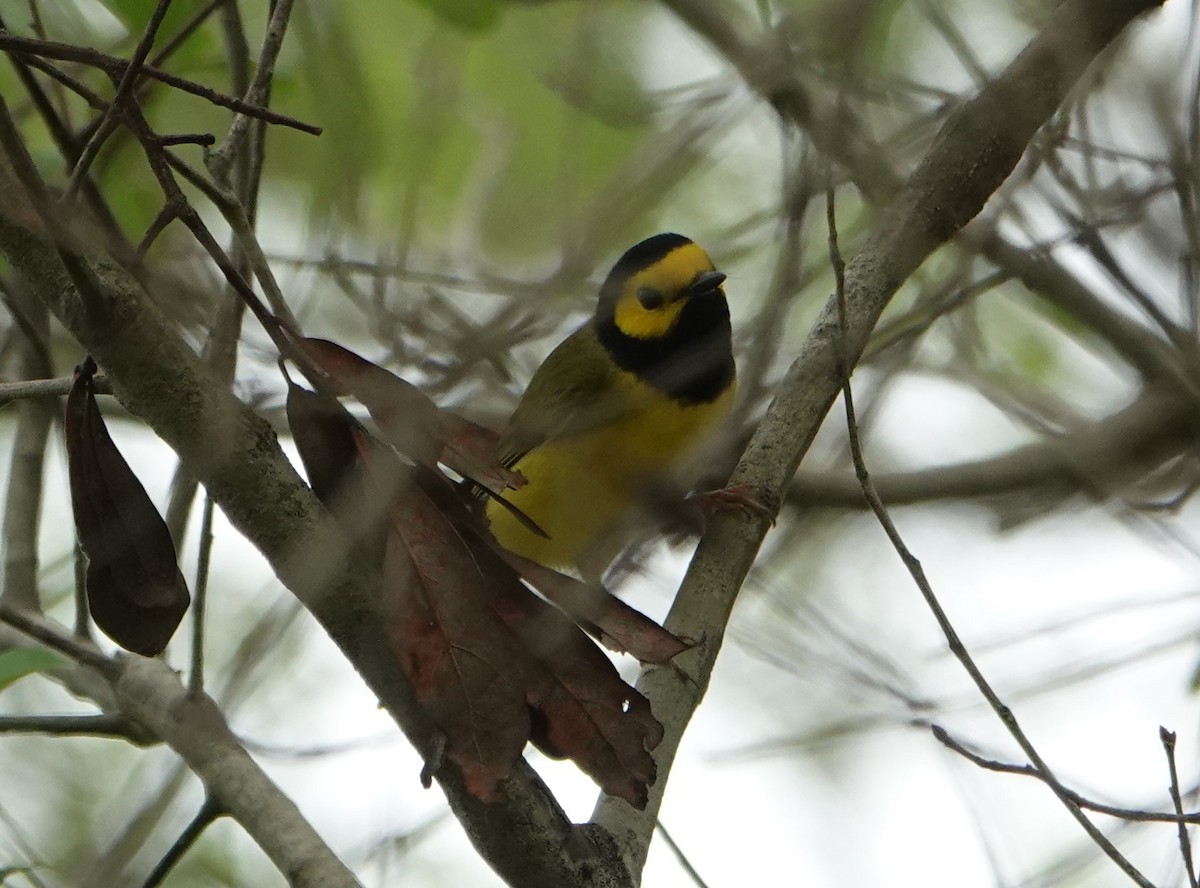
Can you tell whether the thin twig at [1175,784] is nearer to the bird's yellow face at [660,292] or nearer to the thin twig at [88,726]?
the thin twig at [88,726]

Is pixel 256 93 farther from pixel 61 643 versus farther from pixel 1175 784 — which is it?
pixel 1175 784

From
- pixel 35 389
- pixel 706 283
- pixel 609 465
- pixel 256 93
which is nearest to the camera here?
pixel 35 389

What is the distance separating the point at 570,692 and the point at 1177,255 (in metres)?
1.98

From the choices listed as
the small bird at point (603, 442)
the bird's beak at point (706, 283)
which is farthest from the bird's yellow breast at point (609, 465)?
the bird's beak at point (706, 283)

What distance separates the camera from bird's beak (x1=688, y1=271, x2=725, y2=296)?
358 centimetres

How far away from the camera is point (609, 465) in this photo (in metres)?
3.37

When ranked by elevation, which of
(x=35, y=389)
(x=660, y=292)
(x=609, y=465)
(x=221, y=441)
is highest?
(x=660, y=292)

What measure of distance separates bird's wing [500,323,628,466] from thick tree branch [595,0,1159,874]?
35.0 inches

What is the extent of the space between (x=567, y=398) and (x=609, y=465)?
315mm

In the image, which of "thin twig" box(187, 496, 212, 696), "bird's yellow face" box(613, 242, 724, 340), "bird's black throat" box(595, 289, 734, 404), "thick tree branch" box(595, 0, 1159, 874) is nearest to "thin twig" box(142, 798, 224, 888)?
"thin twig" box(187, 496, 212, 696)

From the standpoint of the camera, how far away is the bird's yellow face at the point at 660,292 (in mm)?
3746

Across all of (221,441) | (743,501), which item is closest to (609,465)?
(743,501)

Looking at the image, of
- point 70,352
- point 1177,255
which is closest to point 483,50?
point 70,352

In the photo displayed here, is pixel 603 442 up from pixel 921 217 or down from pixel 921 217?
up
